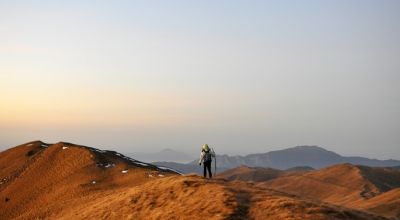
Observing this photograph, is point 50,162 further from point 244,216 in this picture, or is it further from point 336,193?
point 336,193

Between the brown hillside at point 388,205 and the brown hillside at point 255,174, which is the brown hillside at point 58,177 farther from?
the brown hillside at point 255,174

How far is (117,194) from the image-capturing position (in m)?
35.6

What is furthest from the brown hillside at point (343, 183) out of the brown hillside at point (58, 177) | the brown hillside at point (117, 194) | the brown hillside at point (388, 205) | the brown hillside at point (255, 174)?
the brown hillside at point (117, 194)

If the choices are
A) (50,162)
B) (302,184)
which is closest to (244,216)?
(50,162)

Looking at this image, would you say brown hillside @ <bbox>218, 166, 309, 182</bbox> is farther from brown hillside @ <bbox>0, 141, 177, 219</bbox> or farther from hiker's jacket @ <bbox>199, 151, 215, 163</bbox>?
hiker's jacket @ <bbox>199, 151, 215, 163</bbox>

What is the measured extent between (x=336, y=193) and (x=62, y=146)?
2666 inches

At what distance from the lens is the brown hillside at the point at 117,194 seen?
26.8 meters

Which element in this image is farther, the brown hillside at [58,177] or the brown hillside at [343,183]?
the brown hillside at [343,183]

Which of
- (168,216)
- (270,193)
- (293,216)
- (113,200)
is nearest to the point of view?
(293,216)

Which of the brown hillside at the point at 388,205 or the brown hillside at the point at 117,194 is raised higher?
the brown hillside at the point at 117,194

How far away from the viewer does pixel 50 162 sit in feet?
194

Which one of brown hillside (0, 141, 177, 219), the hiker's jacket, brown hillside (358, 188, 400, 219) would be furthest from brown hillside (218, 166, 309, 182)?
the hiker's jacket

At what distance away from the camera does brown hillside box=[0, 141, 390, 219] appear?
26828 millimetres

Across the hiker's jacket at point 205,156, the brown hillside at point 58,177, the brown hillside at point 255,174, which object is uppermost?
the hiker's jacket at point 205,156
